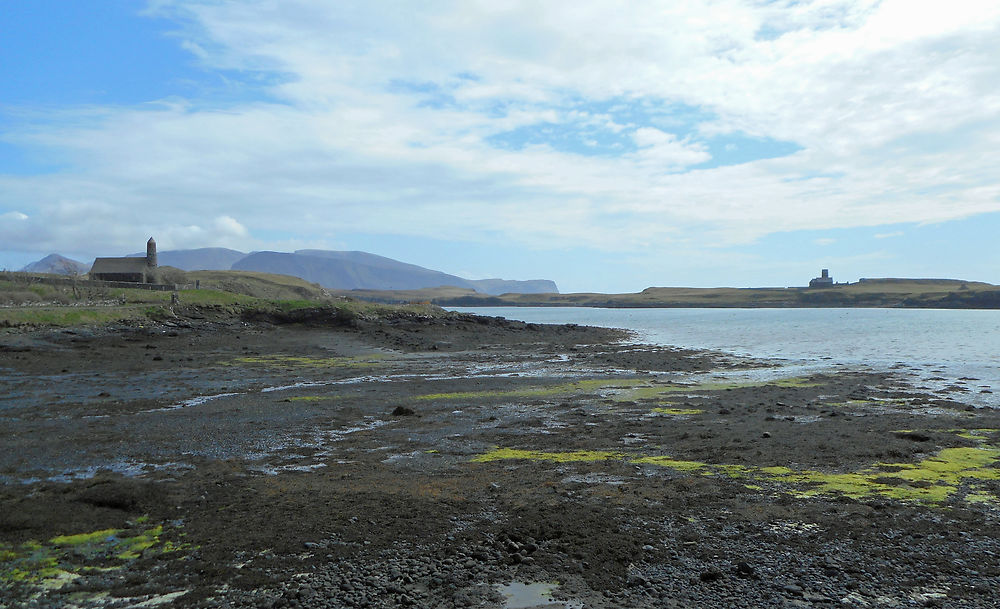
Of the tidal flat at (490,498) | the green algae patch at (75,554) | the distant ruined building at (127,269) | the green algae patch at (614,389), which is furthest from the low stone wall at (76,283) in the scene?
the green algae patch at (75,554)

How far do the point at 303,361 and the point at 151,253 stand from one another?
187 feet

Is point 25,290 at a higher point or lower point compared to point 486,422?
Answer: higher

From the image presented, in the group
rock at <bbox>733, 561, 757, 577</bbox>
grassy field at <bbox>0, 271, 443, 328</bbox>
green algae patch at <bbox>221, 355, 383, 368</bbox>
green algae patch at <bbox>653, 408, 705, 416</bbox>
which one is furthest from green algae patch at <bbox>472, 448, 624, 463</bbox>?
grassy field at <bbox>0, 271, 443, 328</bbox>

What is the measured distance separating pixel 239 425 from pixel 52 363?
1797 centimetres

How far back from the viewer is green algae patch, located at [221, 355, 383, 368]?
3281 cm

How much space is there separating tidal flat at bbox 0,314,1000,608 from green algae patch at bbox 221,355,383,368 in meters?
9.04

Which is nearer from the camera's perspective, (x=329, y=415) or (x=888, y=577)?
(x=888, y=577)

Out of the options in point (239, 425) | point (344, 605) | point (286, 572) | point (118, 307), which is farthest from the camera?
point (118, 307)

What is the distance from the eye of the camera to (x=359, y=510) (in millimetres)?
9266

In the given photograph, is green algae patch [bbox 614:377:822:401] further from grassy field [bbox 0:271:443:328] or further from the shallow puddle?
grassy field [bbox 0:271:443:328]

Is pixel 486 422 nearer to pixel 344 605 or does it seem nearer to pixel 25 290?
pixel 344 605

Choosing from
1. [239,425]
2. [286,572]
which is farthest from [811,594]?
[239,425]

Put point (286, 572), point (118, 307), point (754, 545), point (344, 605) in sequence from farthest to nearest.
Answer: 1. point (118, 307)
2. point (754, 545)
3. point (286, 572)
4. point (344, 605)

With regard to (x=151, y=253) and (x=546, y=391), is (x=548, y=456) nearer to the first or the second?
(x=546, y=391)
